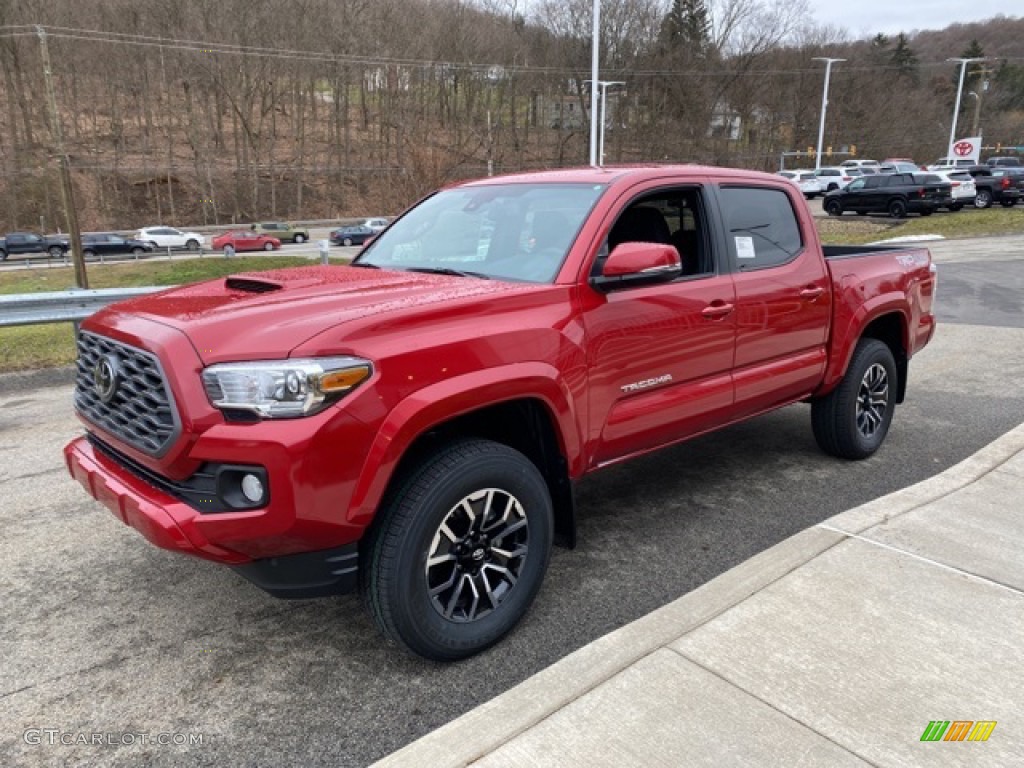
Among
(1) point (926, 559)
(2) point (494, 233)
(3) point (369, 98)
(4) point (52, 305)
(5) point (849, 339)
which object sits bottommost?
(1) point (926, 559)

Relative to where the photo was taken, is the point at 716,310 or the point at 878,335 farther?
the point at 878,335

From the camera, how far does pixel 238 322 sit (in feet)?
8.46

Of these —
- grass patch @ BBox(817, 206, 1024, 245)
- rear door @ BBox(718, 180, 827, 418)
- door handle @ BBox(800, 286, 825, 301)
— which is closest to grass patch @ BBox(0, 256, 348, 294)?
grass patch @ BBox(817, 206, 1024, 245)

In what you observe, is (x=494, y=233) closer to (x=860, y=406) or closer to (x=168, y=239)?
(x=860, y=406)

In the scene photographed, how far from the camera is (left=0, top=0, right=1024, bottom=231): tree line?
57.7 metres

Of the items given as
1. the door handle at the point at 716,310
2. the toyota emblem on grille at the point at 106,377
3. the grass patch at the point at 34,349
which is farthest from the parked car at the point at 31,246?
the door handle at the point at 716,310

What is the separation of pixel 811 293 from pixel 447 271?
2229 mm

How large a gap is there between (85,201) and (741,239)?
201 feet

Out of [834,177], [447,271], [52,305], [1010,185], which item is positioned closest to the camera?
[447,271]

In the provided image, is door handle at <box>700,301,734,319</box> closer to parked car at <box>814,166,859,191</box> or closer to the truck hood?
the truck hood

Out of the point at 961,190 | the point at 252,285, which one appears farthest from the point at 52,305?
the point at 961,190

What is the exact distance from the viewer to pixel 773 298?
413cm

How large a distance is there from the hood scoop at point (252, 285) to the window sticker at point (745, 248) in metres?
2.41

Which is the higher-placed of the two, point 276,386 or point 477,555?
point 276,386
